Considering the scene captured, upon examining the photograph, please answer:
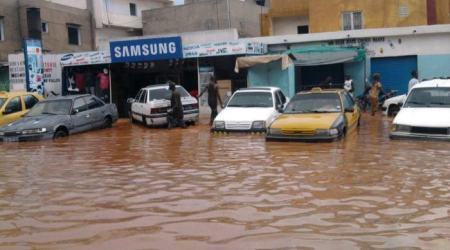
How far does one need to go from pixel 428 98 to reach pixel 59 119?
10.6m

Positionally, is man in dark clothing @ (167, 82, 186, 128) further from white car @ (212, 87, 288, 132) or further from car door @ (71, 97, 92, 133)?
car door @ (71, 97, 92, 133)

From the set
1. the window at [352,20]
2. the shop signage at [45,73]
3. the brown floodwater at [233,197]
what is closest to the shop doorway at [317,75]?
the window at [352,20]

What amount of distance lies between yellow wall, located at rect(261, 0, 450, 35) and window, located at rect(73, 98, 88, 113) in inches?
583

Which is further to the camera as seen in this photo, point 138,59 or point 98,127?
point 138,59

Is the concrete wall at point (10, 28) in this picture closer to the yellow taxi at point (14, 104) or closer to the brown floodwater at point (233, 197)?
the yellow taxi at point (14, 104)

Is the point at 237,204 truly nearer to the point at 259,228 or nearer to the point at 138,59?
the point at 259,228

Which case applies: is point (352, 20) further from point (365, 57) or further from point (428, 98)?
point (428, 98)

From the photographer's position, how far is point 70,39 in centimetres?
3694

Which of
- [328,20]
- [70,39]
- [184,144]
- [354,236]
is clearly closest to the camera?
[354,236]

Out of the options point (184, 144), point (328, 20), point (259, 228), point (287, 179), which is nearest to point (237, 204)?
point (259, 228)

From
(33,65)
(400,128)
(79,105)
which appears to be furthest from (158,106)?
(400,128)

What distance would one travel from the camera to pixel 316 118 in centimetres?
1362

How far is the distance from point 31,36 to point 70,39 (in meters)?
5.10

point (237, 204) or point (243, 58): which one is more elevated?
point (243, 58)
